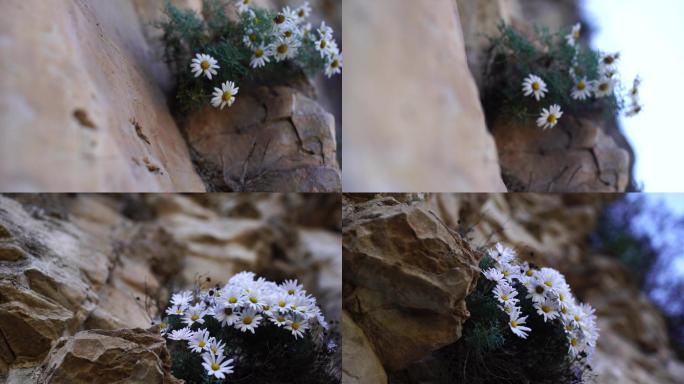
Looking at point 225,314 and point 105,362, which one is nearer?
point 105,362

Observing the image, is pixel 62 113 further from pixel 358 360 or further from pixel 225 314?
pixel 358 360

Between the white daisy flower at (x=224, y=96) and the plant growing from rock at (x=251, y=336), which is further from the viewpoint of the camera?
the white daisy flower at (x=224, y=96)

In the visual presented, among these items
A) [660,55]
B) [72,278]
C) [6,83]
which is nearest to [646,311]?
[660,55]

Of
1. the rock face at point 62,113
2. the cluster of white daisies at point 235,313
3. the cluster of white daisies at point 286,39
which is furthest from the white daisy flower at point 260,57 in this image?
the cluster of white daisies at point 235,313

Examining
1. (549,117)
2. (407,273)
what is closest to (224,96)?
(407,273)

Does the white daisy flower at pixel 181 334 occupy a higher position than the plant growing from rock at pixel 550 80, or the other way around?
the plant growing from rock at pixel 550 80

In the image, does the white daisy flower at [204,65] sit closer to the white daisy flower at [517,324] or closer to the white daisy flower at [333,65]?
the white daisy flower at [333,65]
